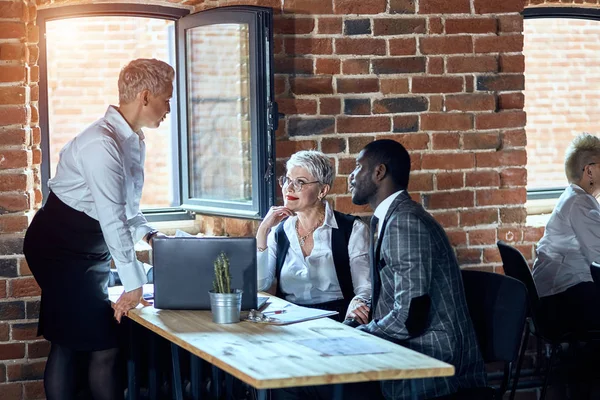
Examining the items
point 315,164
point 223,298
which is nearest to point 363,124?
point 315,164

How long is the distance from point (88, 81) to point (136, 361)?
1529 millimetres

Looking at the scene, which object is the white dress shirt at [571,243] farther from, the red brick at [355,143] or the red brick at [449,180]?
the red brick at [355,143]

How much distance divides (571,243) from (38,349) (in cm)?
244

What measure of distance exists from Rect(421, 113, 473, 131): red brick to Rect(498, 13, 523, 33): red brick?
0.43 m

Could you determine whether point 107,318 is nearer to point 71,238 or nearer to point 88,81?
point 71,238

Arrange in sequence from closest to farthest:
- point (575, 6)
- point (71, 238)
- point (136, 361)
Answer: point (71, 238) < point (136, 361) < point (575, 6)

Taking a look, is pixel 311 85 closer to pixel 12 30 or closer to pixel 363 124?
pixel 363 124

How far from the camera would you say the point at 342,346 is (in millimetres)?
2602

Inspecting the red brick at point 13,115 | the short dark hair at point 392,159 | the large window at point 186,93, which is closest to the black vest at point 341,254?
the large window at point 186,93

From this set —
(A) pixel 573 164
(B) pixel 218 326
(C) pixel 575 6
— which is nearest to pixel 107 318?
(B) pixel 218 326

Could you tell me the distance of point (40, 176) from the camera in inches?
166

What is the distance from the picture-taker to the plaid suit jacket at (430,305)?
286cm

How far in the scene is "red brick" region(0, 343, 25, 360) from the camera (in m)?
4.09

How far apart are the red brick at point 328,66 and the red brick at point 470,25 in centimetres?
55
